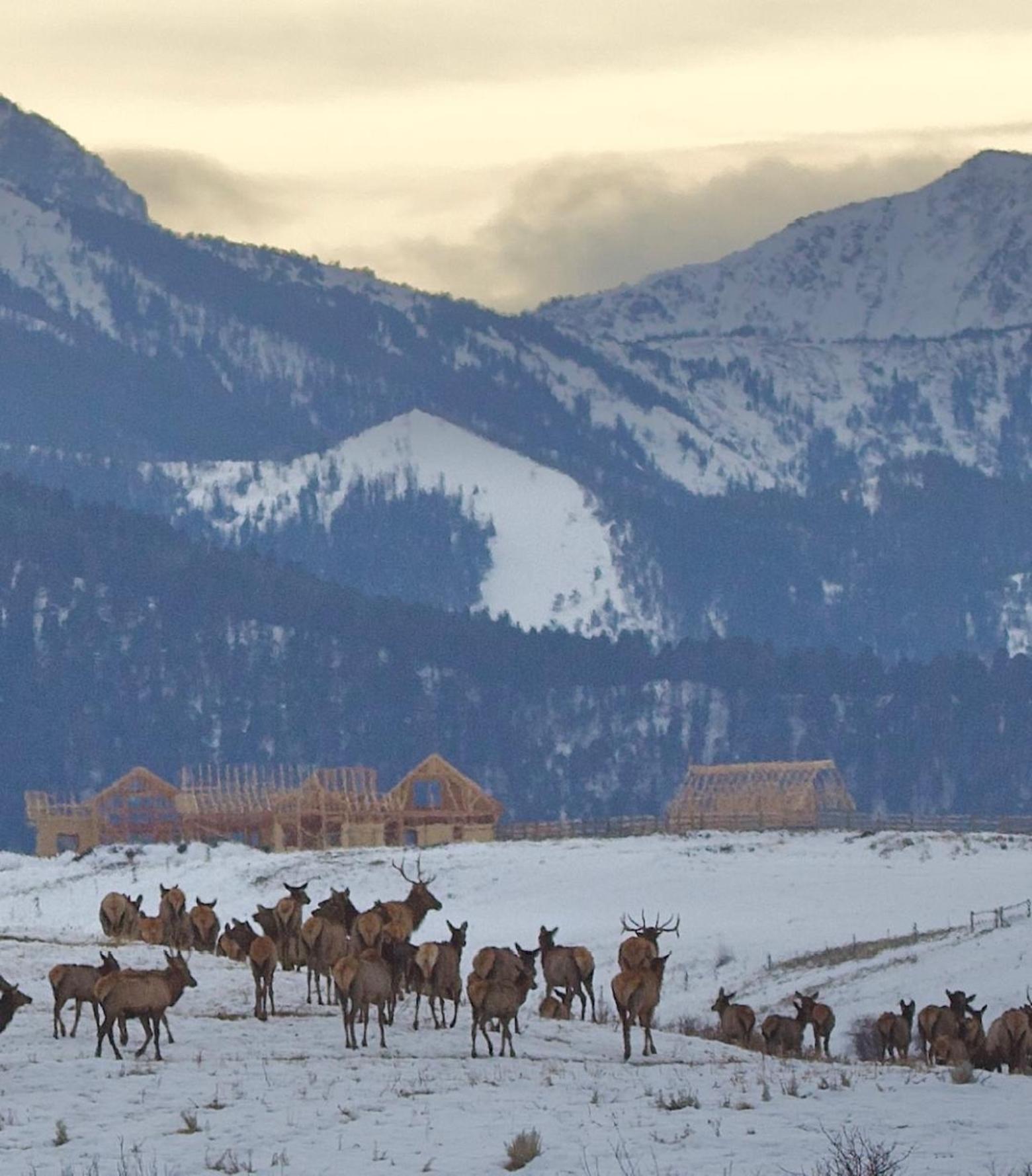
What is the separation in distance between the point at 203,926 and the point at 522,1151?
24.8 metres

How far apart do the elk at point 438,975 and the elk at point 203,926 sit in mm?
12359

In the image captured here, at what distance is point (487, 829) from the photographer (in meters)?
136

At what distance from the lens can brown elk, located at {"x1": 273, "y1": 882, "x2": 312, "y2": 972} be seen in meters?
53.6

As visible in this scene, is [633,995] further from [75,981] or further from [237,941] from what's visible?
[237,941]

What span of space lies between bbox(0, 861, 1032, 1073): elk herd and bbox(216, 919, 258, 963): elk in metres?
0.04

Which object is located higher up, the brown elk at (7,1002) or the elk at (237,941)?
the elk at (237,941)

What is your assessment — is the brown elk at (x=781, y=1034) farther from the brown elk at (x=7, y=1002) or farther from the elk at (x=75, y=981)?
the brown elk at (x=7, y=1002)

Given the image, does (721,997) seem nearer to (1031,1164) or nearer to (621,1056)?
(621,1056)

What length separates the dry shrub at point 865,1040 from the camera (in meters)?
55.5

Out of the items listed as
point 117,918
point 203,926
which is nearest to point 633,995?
point 203,926

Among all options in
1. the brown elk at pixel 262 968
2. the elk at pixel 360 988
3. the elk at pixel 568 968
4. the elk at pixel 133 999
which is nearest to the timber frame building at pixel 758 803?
the elk at pixel 568 968

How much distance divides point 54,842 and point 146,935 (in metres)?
92.9

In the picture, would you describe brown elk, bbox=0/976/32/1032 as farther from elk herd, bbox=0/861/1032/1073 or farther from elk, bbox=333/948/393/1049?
elk, bbox=333/948/393/1049

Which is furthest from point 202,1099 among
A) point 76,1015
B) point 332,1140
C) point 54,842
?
point 54,842
